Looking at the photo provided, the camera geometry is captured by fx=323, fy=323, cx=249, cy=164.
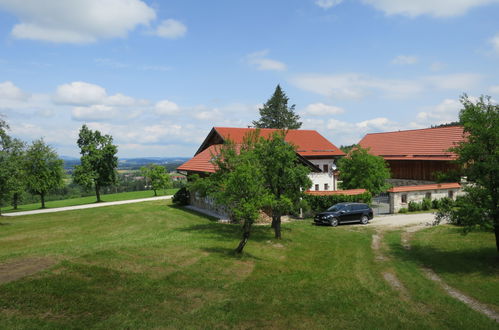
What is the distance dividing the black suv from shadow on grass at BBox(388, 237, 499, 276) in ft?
21.0

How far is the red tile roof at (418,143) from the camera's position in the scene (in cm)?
4081

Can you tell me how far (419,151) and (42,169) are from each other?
5114cm

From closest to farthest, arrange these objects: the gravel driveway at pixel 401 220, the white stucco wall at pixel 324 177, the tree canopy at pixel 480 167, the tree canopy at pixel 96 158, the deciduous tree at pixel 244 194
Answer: the tree canopy at pixel 480 167
the deciduous tree at pixel 244 194
the gravel driveway at pixel 401 220
the white stucco wall at pixel 324 177
the tree canopy at pixel 96 158

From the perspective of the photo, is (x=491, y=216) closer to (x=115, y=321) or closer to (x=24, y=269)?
(x=115, y=321)

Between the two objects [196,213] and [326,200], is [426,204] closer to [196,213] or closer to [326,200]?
[326,200]

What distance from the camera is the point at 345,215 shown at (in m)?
24.6

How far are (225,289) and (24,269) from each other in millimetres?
6300

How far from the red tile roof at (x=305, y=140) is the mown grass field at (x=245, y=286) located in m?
20.6

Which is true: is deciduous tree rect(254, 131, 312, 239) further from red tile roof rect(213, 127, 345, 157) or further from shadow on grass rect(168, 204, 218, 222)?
red tile roof rect(213, 127, 345, 157)

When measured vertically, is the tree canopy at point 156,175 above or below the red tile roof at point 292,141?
below

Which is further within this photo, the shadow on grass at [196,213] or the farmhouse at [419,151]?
the farmhouse at [419,151]

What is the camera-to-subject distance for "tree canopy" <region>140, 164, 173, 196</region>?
49.3 m

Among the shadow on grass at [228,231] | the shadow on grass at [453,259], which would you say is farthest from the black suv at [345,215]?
the shadow on grass at [453,259]

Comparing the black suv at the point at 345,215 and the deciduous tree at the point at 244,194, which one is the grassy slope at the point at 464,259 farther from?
the deciduous tree at the point at 244,194
